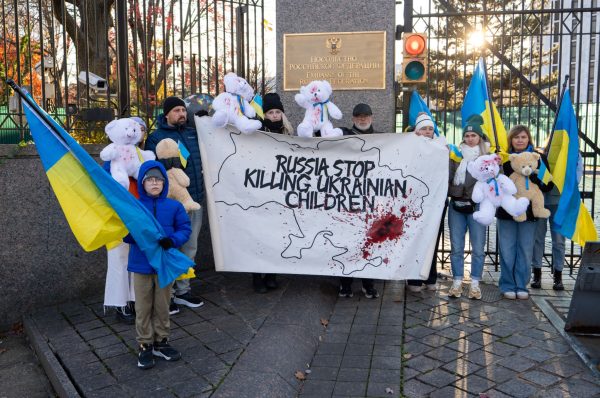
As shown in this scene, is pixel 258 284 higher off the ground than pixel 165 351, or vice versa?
pixel 258 284

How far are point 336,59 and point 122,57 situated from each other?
2.45 meters

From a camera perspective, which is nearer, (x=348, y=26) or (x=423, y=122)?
(x=423, y=122)

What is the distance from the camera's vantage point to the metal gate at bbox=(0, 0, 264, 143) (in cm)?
588

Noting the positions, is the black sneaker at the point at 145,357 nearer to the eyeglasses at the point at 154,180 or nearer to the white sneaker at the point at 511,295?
the eyeglasses at the point at 154,180

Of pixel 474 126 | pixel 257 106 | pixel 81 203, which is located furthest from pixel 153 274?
pixel 474 126

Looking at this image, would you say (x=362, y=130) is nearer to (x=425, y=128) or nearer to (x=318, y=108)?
(x=318, y=108)

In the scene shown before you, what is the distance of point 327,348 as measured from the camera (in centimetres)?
475

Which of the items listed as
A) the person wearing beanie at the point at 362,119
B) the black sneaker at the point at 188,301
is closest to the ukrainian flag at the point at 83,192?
the black sneaker at the point at 188,301

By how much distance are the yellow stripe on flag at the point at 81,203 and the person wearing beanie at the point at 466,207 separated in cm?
347

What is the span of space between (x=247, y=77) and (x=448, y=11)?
2.68 meters

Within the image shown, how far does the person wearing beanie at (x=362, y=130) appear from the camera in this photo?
234 inches

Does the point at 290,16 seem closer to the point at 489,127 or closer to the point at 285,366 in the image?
the point at 489,127

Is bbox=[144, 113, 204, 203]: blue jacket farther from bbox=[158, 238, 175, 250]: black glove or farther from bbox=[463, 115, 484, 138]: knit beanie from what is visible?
bbox=[463, 115, 484, 138]: knit beanie

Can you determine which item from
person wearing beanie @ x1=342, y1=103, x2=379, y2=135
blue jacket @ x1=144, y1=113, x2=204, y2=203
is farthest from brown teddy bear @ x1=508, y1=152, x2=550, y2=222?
blue jacket @ x1=144, y1=113, x2=204, y2=203
